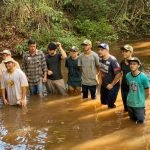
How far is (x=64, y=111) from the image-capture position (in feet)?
31.4

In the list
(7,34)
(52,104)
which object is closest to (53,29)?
(7,34)

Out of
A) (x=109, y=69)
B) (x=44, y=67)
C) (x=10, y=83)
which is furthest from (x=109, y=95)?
(x=10, y=83)

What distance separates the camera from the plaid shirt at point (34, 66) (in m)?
10.1

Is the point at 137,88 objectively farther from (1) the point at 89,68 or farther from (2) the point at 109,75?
(1) the point at 89,68

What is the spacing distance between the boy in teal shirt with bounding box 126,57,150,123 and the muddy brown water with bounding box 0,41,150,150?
0.41 meters

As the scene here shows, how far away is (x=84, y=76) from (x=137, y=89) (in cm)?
230

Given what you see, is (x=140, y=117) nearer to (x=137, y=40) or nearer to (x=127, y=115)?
(x=127, y=115)

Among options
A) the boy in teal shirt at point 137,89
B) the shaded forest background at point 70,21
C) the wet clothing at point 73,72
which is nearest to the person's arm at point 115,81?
the boy in teal shirt at point 137,89

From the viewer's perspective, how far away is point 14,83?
9.05 metres

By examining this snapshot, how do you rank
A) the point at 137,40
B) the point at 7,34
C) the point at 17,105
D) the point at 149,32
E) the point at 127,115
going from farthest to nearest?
the point at 149,32 → the point at 137,40 → the point at 7,34 → the point at 17,105 → the point at 127,115

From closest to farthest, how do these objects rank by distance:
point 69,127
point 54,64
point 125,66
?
point 69,127
point 125,66
point 54,64

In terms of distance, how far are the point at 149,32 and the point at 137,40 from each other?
1941 mm

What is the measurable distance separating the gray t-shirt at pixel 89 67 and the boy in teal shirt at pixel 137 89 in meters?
1.81

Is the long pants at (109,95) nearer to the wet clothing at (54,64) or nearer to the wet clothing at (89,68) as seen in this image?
the wet clothing at (89,68)
